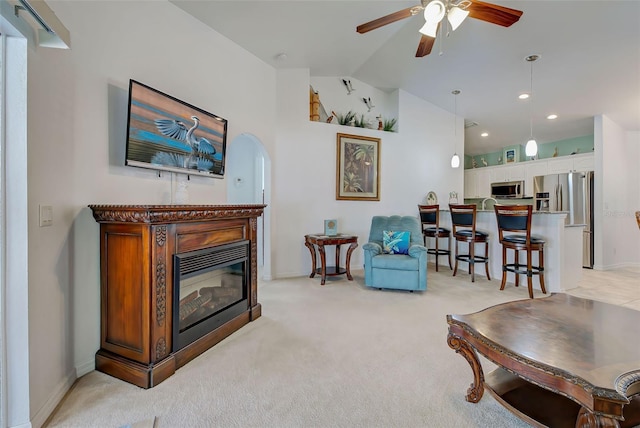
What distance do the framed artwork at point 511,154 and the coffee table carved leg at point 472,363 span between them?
704 cm

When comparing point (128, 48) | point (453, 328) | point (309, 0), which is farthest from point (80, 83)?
point (453, 328)

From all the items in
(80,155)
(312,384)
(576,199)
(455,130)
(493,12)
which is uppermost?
(455,130)

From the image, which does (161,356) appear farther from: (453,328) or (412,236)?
(412,236)

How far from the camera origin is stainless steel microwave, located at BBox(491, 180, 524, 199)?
6.65 meters

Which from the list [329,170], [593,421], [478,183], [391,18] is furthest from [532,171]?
[593,421]

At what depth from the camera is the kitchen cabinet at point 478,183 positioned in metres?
Answer: 7.40

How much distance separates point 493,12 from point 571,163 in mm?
5155

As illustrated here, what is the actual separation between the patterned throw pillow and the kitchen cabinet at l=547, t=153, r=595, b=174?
14.2ft

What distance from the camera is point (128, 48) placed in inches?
87.3

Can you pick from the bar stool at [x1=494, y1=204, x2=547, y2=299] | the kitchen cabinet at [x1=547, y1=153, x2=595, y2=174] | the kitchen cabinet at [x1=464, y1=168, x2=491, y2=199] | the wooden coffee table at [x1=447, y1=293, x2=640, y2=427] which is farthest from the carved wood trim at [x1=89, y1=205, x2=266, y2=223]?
the kitchen cabinet at [x1=464, y1=168, x2=491, y2=199]

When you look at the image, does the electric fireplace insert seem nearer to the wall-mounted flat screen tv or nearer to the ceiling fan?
the wall-mounted flat screen tv

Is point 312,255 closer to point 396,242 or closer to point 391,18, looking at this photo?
point 396,242

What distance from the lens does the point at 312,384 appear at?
178cm

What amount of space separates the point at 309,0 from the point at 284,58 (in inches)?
44.3
